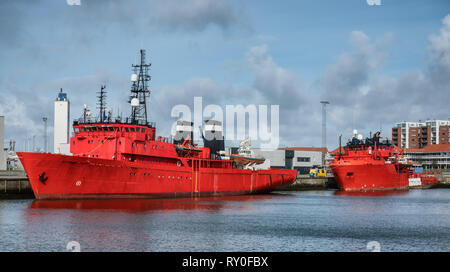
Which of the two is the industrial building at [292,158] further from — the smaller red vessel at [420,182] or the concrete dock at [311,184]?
the smaller red vessel at [420,182]

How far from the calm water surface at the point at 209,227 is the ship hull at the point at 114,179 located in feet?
4.01

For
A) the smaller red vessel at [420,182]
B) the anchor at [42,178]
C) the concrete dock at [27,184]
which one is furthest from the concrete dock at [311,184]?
the anchor at [42,178]

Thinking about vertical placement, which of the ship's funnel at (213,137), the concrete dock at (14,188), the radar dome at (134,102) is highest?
the radar dome at (134,102)

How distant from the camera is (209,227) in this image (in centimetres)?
3172

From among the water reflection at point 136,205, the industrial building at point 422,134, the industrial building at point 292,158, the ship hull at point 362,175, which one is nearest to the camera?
the water reflection at point 136,205

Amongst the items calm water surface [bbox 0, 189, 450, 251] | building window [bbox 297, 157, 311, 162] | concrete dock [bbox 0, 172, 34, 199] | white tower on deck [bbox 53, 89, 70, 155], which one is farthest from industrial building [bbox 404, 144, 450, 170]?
concrete dock [bbox 0, 172, 34, 199]

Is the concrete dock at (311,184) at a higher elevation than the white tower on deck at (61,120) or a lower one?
lower

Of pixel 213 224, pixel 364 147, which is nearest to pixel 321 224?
pixel 213 224

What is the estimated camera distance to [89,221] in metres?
32.0

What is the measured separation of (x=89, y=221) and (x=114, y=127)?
16533 mm

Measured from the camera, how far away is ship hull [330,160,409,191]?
71812 mm

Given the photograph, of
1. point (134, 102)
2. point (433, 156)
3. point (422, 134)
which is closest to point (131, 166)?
point (134, 102)

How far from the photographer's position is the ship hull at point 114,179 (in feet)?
134
